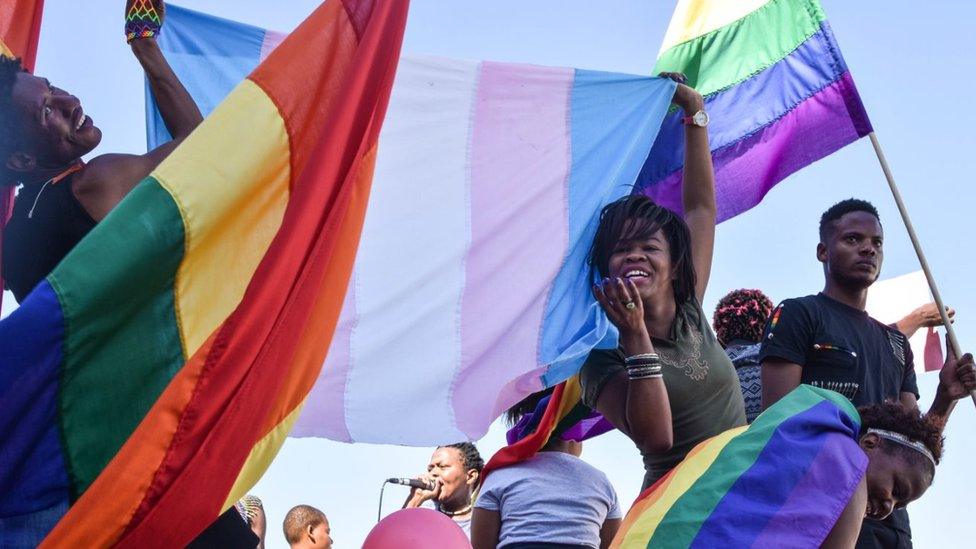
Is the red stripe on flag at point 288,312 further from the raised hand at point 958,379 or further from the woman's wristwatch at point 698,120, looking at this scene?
the raised hand at point 958,379

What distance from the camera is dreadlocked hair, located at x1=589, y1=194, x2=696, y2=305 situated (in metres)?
4.27

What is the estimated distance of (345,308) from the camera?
14.5 feet

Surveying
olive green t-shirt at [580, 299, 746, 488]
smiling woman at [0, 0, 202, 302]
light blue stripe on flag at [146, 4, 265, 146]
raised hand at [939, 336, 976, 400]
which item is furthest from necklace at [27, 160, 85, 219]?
raised hand at [939, 336, 976, 400]

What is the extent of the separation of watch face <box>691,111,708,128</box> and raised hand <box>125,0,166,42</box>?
1.90 m

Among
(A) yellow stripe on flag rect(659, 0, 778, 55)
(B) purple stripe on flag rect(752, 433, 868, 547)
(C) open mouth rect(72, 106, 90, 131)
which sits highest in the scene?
(A) yellow stripe on flag rect(659, 0, 778, 55)

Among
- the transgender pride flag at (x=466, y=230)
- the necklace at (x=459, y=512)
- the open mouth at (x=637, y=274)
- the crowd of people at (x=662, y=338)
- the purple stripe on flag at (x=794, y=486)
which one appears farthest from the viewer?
the necklace at (x=459, y=512)

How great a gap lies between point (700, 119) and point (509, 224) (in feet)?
2.63

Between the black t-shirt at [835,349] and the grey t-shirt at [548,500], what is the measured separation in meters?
0.77

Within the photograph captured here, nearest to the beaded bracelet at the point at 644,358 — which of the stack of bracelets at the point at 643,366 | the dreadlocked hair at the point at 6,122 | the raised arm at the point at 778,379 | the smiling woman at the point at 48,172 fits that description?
the stack of bracelets at the point at 643,366

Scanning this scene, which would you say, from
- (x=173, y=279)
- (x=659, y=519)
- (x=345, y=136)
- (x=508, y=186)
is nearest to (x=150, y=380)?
(x=173, y=279)

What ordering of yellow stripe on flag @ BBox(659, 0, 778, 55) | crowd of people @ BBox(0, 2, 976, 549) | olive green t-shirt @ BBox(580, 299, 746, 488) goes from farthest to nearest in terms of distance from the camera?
yellow stripe on flag @ BBox(659, 0, 778, 55), olive green t-shirt @ BBox(580, 299, 746, 488), crowd of people @ BBox(0, 2, 976, 549)

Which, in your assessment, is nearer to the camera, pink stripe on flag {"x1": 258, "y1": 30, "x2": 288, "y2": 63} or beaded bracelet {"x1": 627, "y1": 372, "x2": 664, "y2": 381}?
beaded bracelet {"x1": 627, "y1": 372, "x2": 664, "y2": 381}

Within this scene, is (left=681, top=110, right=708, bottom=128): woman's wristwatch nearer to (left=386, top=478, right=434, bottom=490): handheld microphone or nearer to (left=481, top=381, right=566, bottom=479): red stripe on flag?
(left=481, top=381, right=566, bottom=479): red stripe on flag

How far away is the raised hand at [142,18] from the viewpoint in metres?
3.91
